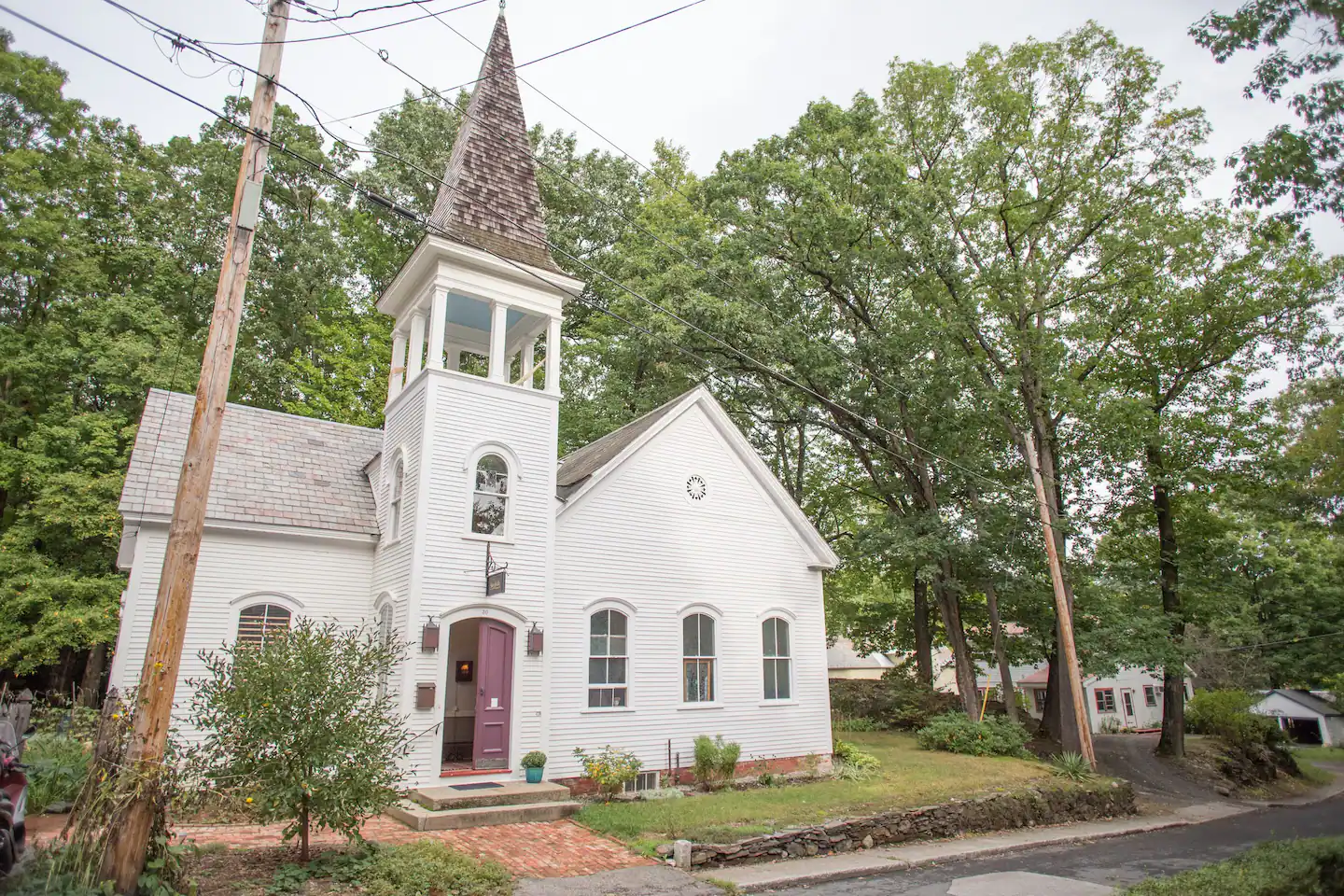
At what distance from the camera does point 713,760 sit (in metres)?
13.9

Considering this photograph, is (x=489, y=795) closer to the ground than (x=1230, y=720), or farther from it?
closer to the ground

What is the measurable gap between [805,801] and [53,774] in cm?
1087

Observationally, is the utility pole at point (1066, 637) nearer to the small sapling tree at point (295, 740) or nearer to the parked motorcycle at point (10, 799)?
the small sapling tree at point (295, 740)

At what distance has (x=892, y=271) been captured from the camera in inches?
857

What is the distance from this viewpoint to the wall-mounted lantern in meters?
11.8

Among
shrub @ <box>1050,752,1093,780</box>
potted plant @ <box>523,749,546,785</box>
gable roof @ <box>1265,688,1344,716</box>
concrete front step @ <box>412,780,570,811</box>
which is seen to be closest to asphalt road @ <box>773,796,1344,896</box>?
shrub @ <box>1050,752,1093,780</box>

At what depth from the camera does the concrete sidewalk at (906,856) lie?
8938 millimetres

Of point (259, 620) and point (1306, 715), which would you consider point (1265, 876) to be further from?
point (1306, 715)

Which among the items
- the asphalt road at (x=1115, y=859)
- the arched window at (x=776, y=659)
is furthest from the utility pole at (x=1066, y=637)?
the arched window at (x=776, y=659)

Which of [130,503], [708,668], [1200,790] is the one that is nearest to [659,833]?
[708,668]

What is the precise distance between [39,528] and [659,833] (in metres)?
20.5

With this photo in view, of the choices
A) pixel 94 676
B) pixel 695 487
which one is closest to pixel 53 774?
pixel 695 487

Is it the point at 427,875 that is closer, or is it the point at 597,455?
the point at 427,875

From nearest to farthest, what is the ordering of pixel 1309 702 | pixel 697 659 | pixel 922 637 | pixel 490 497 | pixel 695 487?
pixel 490 497, pixel 697 659, pixel 695 487, pixel 922 637, pixel 1309 702
